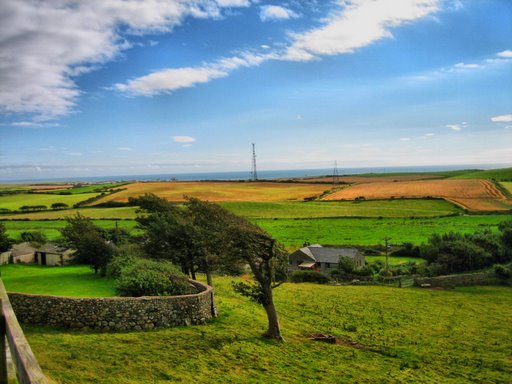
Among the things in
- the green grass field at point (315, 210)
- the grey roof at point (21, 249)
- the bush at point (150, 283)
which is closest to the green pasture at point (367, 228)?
the green grass field at point (315, 210)

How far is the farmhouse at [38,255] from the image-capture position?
53125 mm

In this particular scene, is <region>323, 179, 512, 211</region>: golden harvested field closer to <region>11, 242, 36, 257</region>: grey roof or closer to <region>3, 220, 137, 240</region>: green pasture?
<region>3, 220, 137, 240</region>: green pasture

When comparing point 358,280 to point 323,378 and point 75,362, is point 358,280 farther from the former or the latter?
point 75,362

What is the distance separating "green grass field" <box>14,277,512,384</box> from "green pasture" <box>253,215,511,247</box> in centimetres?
3709

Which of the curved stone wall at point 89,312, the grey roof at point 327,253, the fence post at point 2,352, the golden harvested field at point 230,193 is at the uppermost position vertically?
the fence post at point 2,352

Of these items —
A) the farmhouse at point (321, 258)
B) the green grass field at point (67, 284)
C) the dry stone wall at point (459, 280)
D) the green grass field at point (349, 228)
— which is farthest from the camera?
the green grass field at point (349, 228)

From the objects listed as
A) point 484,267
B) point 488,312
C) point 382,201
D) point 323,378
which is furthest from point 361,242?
point 323,378

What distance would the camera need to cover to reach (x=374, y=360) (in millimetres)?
21609

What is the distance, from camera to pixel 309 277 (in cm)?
5106

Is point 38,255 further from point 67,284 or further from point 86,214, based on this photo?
point 86,214

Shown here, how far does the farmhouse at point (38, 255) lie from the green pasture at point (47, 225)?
785 inches

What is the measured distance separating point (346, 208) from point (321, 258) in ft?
157

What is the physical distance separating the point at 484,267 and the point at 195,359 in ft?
161

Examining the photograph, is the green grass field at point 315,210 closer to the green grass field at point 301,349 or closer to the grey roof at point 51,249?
the grey roof at point 51,249
